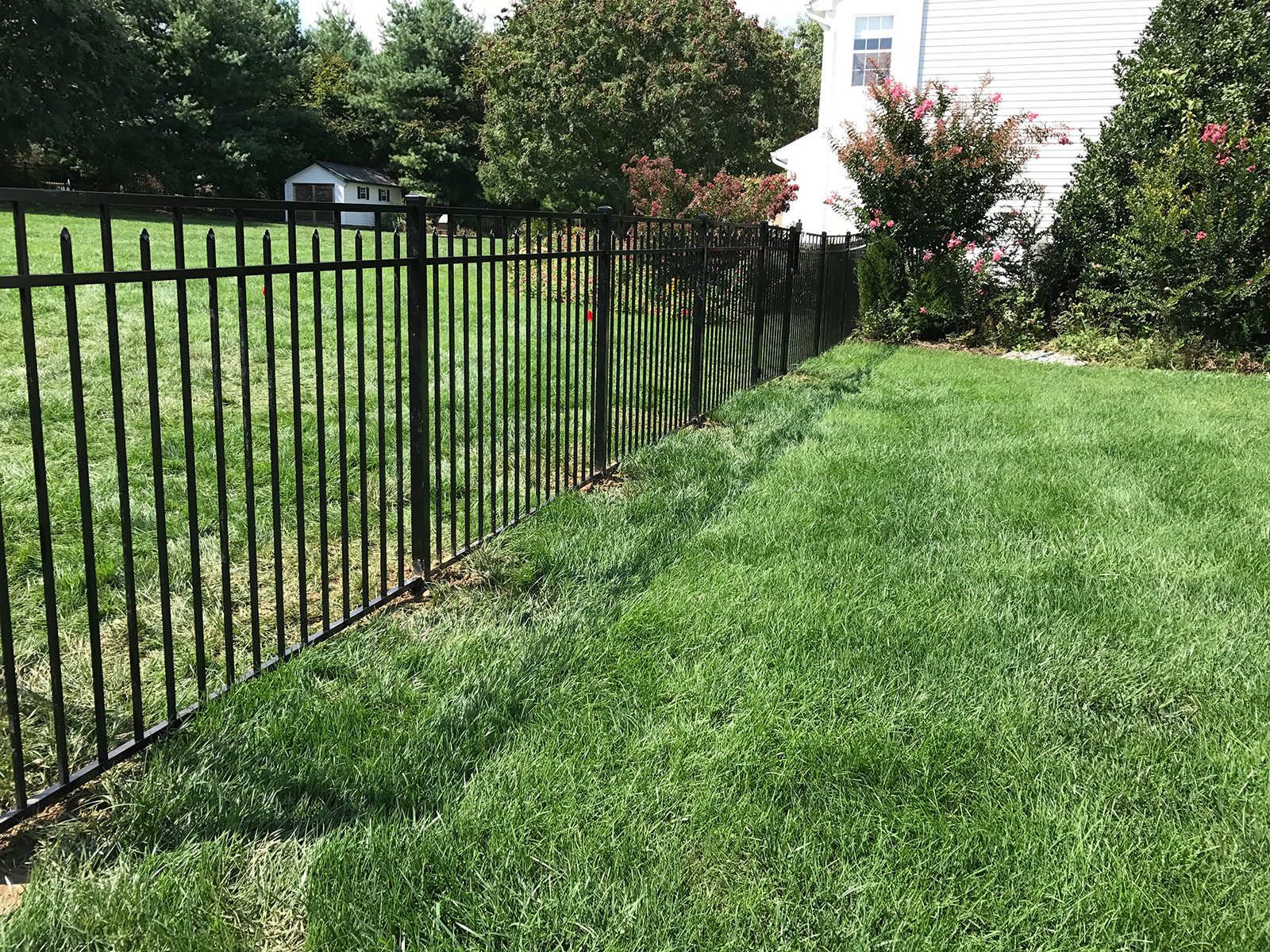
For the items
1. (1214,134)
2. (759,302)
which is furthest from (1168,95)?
(759,302)

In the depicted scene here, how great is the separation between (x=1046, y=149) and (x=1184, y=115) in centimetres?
398

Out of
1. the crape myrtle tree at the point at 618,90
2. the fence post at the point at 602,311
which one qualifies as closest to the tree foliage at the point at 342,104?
the crape myrtle tree at the point at 618,90

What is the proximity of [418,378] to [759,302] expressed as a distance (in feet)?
17.2

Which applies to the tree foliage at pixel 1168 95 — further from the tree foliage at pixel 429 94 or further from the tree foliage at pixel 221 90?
the tree foliage at pixel 221 90

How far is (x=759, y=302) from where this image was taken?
857cm

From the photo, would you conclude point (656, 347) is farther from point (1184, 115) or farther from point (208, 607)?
point (1184, 115)

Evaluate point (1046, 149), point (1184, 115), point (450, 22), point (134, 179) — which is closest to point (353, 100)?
point (450, 22)

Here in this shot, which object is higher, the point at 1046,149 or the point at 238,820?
the point at 1046,149

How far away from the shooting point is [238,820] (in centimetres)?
249

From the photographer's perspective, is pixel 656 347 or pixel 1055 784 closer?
pixel 1055 784

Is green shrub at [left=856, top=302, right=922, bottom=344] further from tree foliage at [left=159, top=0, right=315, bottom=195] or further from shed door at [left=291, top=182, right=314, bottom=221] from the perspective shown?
shed door at [left=291, top=182, right=314, bottom=221]

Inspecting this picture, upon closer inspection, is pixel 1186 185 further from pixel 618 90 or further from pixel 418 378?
pixel 618 90

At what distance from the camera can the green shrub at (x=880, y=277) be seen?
14.0 m

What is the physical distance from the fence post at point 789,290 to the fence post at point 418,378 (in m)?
6.19
